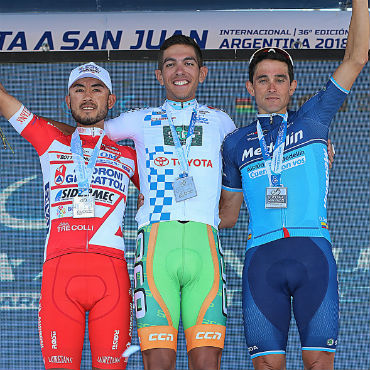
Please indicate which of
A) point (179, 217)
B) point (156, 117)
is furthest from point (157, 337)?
point (156, 117)

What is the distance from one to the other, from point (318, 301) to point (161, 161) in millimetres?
1069

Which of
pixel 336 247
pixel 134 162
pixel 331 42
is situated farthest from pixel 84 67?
pixel 336 247

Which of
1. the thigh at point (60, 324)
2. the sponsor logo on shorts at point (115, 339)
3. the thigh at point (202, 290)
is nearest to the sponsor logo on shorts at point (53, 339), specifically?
the thigh at point (60, 324)

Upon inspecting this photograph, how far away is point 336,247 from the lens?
538 centimetres

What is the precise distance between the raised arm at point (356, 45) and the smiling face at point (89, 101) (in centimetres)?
128

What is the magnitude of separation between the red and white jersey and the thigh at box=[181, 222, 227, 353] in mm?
416

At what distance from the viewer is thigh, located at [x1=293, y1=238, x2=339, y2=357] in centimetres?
295

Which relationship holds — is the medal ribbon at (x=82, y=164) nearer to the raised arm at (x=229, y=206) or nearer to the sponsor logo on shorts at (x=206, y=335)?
the raised arm at (x=229, y=206)

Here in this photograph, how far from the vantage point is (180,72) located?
355 cm

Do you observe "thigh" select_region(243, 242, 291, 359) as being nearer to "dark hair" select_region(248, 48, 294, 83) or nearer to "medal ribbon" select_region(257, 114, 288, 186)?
"medal ribbon" select_region(257, 114, 288, 186)

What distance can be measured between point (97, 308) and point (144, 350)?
330 millimetres

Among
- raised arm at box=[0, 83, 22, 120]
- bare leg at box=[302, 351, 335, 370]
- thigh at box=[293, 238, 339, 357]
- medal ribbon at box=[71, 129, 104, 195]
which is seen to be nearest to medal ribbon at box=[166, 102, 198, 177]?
medal ribbon at box=[71, 129, 104, 195]

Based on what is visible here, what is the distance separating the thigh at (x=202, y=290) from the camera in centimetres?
309

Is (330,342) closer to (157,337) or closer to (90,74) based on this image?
(157,337)
